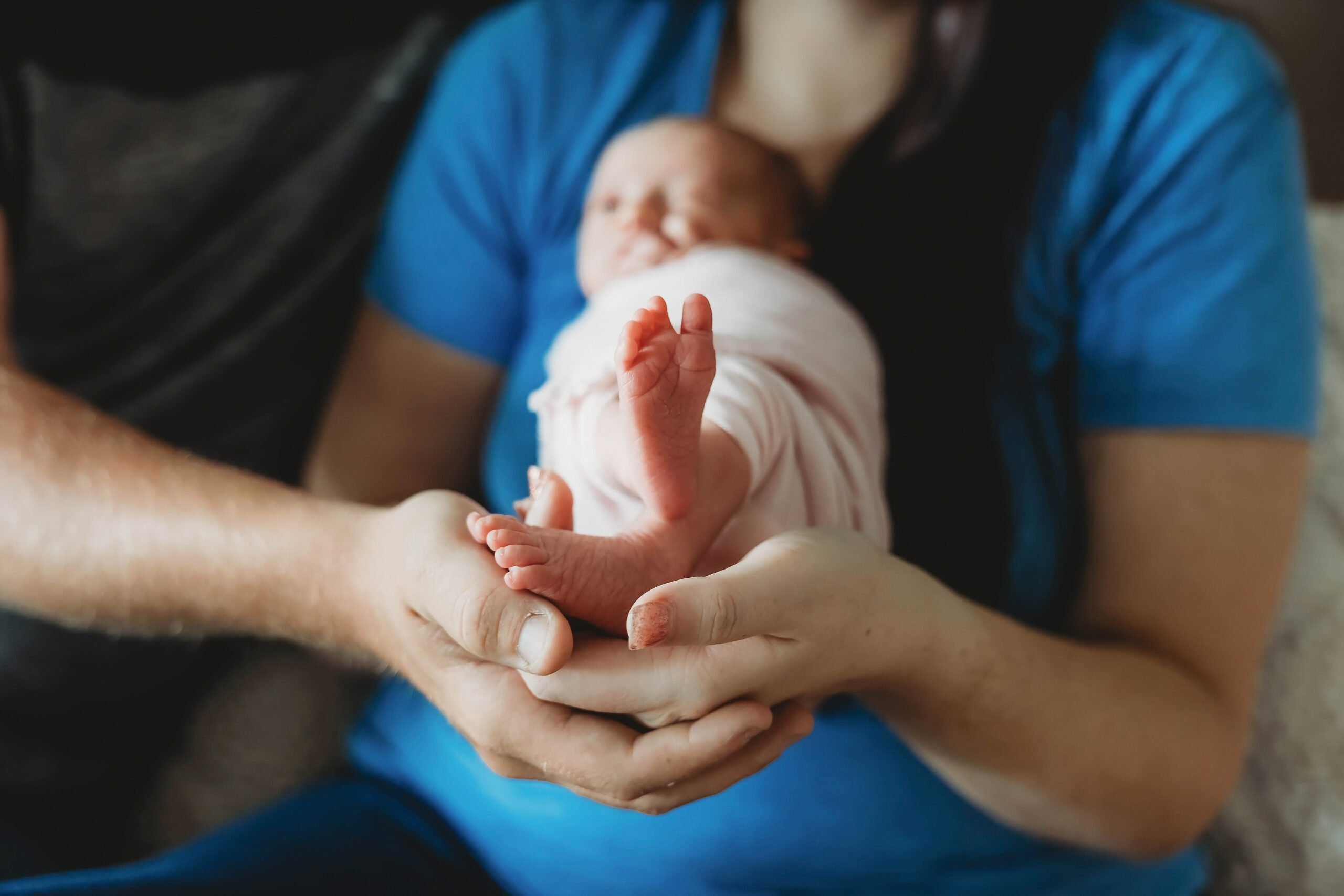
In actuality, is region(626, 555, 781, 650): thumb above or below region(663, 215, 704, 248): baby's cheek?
below

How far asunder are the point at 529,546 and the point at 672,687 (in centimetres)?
10

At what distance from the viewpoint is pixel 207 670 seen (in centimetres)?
79

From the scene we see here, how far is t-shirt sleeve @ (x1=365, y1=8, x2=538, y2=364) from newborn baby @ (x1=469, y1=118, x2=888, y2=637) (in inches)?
3.6

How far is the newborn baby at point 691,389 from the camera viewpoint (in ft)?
1.27

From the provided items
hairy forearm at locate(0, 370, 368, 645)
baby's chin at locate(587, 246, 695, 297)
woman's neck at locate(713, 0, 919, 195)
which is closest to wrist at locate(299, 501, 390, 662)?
hairy forearm at locate(0, 370, 368, 645)

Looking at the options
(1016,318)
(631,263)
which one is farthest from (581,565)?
(1016,318)

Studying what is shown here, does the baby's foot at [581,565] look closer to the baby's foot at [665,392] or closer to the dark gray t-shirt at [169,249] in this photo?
the baby's foot at [665,392]

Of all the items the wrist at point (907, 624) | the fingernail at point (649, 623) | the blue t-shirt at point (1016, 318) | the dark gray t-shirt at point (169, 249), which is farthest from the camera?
the dark gray t-shirt at point (169, 249)

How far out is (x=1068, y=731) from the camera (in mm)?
551

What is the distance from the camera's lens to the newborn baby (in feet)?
1.27

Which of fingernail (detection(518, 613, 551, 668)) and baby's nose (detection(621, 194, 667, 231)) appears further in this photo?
baby's nose (detection(621, 194, 667, 231))

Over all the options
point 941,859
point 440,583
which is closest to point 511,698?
point 440,583

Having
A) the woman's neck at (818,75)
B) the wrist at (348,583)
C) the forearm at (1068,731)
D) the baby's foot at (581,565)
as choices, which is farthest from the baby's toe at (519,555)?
the woman's neck at (818,75)

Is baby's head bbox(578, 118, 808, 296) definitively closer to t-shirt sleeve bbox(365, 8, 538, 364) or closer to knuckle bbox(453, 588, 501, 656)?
t-shirt sleeve bbox(365, 8, 538, 364)
